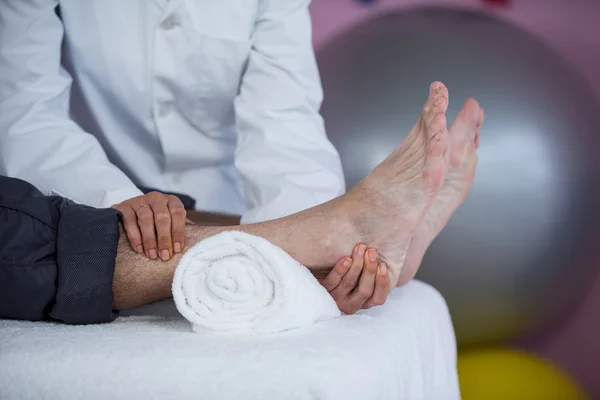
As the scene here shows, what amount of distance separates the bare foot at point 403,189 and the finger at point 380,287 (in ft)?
0.07

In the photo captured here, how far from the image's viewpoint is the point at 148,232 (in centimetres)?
89

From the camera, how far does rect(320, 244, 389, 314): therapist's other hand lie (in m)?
0.91

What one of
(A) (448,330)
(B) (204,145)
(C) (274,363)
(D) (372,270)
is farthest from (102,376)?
(B) (204,145)

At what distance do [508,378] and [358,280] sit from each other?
76 centimetres

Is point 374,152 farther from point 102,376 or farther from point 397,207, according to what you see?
point 102,376

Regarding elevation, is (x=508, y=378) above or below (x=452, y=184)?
below

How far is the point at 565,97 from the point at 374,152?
434 mm

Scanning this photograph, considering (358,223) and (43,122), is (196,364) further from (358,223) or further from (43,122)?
(43,122)

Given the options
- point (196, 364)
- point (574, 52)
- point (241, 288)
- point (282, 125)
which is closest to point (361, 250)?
point (241, 288)

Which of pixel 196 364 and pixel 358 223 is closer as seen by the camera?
pixel 196 364

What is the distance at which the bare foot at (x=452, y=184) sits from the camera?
42.4 inches

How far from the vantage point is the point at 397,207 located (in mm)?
901

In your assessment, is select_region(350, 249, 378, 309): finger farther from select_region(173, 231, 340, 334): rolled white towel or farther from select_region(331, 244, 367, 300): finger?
select_region(173, 231, 340, 334): rolled white towel

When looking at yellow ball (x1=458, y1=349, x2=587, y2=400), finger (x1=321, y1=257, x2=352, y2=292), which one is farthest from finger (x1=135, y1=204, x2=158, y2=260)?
yellow ball (x1=458, y1=349, x2=587, y2=400)
